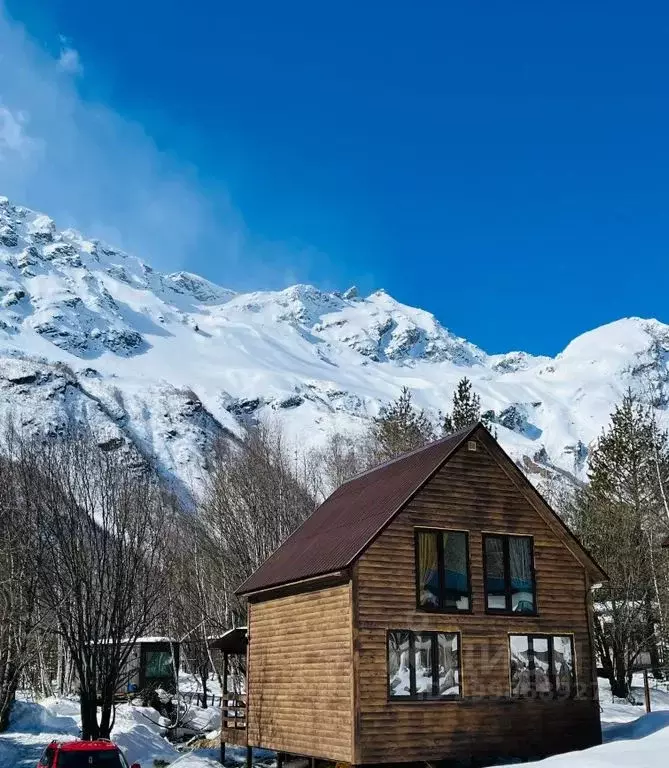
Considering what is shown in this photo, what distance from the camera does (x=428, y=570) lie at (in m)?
25.2

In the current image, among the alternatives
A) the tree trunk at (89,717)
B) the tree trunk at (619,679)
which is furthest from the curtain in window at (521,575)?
the tree trunk at (619,679)

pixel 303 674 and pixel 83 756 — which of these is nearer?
pixel 83 756

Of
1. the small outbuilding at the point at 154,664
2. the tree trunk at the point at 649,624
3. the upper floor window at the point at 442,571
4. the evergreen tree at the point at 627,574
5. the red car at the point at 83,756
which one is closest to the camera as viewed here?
the red car at the point at 83,756

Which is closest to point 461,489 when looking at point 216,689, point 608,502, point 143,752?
point 143,752

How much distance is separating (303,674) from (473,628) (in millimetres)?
4957

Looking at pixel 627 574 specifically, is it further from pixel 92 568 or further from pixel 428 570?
pixel 92 568

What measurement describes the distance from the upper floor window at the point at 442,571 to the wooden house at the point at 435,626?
39mm

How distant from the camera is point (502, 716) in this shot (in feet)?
82.0

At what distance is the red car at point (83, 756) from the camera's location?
A: 18.8m

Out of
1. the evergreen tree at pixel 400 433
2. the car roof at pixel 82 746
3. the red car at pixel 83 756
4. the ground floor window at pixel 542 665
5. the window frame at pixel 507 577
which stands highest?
the evergreen tree at pixel 400 433

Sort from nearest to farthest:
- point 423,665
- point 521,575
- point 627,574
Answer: point 423,665, point 521,575, point 627,574

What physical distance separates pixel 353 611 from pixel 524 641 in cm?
560

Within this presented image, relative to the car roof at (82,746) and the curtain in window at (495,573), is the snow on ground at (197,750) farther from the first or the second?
the car roof at (82,746)

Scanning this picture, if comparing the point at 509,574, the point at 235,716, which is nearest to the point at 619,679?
the point at 509,574
